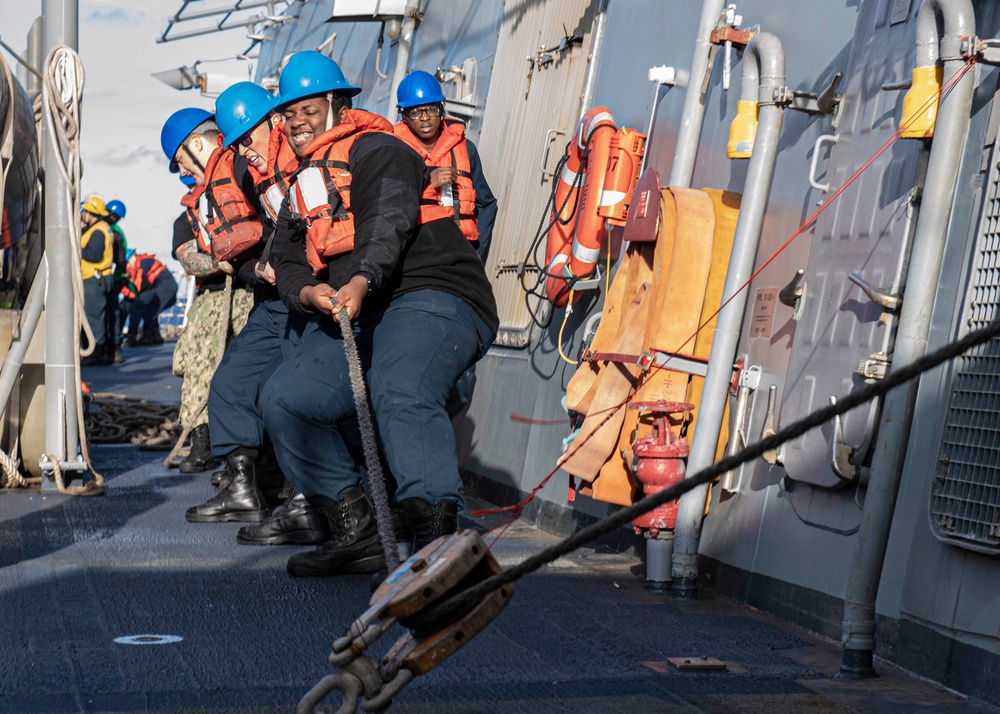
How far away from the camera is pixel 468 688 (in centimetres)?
A: 325

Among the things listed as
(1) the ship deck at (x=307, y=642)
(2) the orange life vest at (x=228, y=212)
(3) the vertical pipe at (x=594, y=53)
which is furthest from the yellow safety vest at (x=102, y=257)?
(1) the ship deck at (x=307, y=642)

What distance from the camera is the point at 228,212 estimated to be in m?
6.62

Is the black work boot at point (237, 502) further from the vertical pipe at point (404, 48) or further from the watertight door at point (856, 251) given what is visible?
the vertical pipe at point (404, 48)

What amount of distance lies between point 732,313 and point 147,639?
2332 millimetres

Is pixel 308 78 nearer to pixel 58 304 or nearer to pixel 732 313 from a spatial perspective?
pixel 732 313

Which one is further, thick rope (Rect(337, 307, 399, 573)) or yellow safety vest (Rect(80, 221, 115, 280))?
yellow safety vest (Rect(80, 221, 115, 280))

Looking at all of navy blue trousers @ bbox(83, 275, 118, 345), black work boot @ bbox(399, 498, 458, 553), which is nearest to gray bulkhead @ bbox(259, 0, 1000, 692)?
black work boot @ bbox(399, 498, 458, 553)

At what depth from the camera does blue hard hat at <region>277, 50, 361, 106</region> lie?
4883mm

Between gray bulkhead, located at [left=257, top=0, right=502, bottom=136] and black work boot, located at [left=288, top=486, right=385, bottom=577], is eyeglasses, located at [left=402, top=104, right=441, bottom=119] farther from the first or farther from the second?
black work boot, located at [left=288, top=486, right=385, bottom=577]

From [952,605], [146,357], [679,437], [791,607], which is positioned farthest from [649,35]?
[146,357]

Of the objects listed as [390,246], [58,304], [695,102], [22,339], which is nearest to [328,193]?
[390,246]

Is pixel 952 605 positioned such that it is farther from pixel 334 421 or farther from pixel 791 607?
pixel 334 421

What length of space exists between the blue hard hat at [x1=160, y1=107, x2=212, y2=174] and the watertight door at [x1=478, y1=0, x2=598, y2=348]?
186 cm

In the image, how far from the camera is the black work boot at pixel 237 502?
5895 mm
